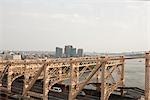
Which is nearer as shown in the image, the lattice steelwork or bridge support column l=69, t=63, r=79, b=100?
the lattice steelwork

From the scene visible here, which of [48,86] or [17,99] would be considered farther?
[17,99]

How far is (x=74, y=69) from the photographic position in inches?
310

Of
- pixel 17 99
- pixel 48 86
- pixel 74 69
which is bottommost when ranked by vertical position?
pixel 17 99

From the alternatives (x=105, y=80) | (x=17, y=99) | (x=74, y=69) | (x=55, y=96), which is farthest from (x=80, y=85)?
(x=17, y=99)

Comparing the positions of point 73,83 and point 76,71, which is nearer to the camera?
point 73,83

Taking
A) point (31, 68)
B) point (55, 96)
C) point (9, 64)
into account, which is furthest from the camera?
point (31, 68)

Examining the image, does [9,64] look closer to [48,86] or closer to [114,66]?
[48,86]

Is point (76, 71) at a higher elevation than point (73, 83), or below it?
higher

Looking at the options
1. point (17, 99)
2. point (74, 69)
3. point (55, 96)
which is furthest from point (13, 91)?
point (74, 69)

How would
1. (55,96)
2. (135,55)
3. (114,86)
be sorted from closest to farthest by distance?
(135,55)
(114,86)
(55,96)

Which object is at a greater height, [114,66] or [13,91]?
[114,66]

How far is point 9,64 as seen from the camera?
34.2 ft

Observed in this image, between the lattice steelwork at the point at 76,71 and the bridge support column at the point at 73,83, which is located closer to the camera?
the lattice steelwork at the point at 76,71

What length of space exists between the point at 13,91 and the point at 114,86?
4702 millimetres
